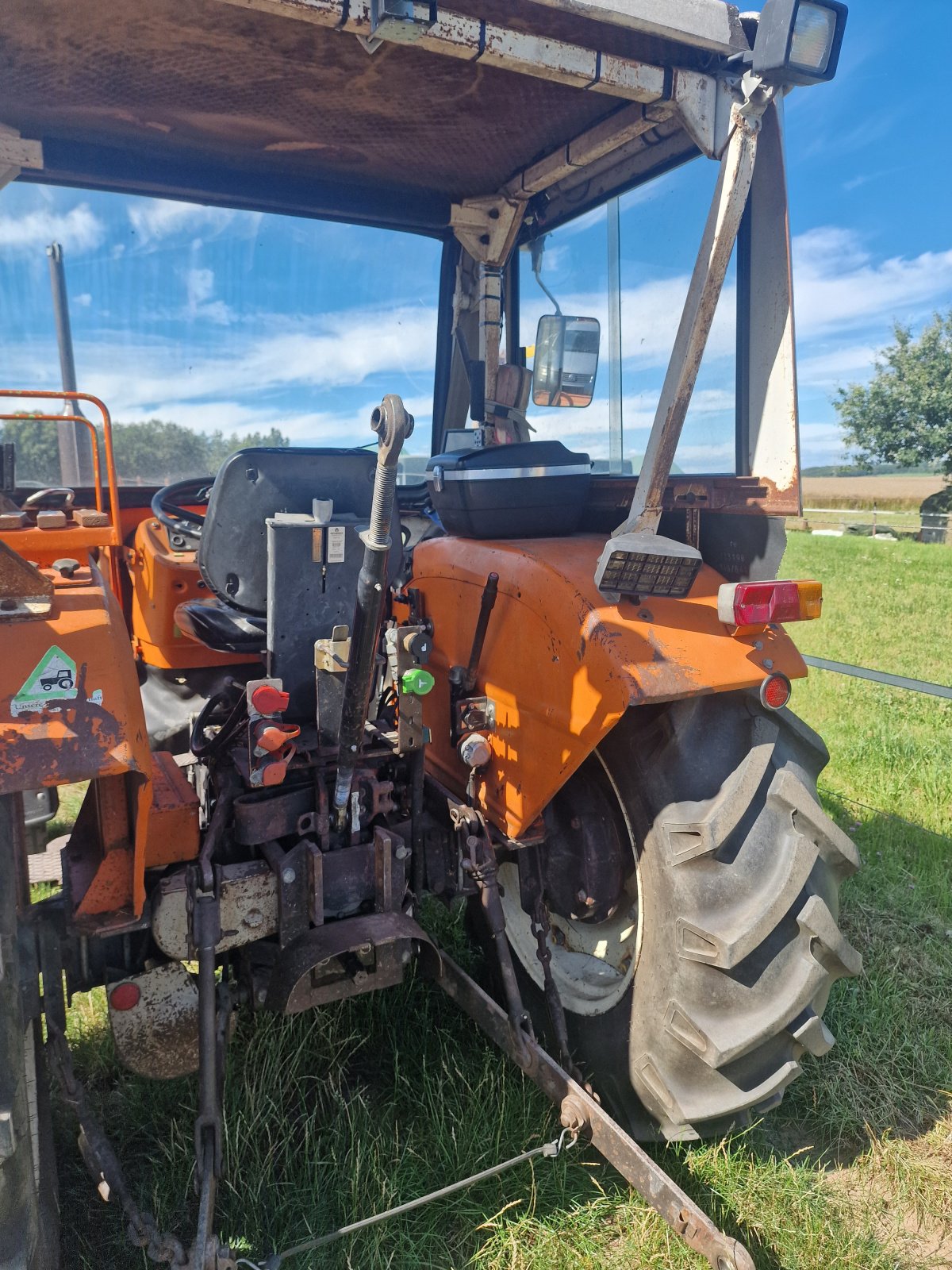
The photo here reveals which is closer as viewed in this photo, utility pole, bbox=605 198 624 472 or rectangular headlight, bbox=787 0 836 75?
rectangular headlight, bbox=787 0 836 75

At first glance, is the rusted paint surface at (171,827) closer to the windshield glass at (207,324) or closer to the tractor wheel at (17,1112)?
the tractor wheel at (17,1112)

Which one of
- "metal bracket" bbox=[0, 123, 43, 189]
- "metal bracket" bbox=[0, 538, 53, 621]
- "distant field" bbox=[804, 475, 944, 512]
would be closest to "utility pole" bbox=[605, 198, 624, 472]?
"metal bracket" bbox=[0, 538, 53, 621]

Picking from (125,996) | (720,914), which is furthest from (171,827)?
(720,914)

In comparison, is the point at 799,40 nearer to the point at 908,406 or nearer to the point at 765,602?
the point at 765,602

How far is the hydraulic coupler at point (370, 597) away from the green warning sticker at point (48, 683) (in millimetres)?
507

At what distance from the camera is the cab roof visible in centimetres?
184

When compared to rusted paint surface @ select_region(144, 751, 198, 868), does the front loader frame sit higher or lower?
lower

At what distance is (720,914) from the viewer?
1.87m

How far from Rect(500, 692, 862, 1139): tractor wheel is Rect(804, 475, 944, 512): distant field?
31.7 m

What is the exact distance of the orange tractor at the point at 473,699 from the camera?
1729 mm

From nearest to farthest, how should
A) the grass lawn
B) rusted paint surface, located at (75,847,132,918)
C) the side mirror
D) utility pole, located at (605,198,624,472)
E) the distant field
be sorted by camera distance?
rusted paint surface, located at (75,847,132,918) < the grass lawn < utility pole, located at (605,198,624,472) < the side mirror < the distant field

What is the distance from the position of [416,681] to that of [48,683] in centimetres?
73

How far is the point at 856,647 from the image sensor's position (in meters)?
7.76

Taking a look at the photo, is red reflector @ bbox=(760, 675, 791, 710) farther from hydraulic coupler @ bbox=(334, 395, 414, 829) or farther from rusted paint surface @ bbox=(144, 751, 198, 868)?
rusted paint surface @ bbox=(144, 751, 198, 868)
